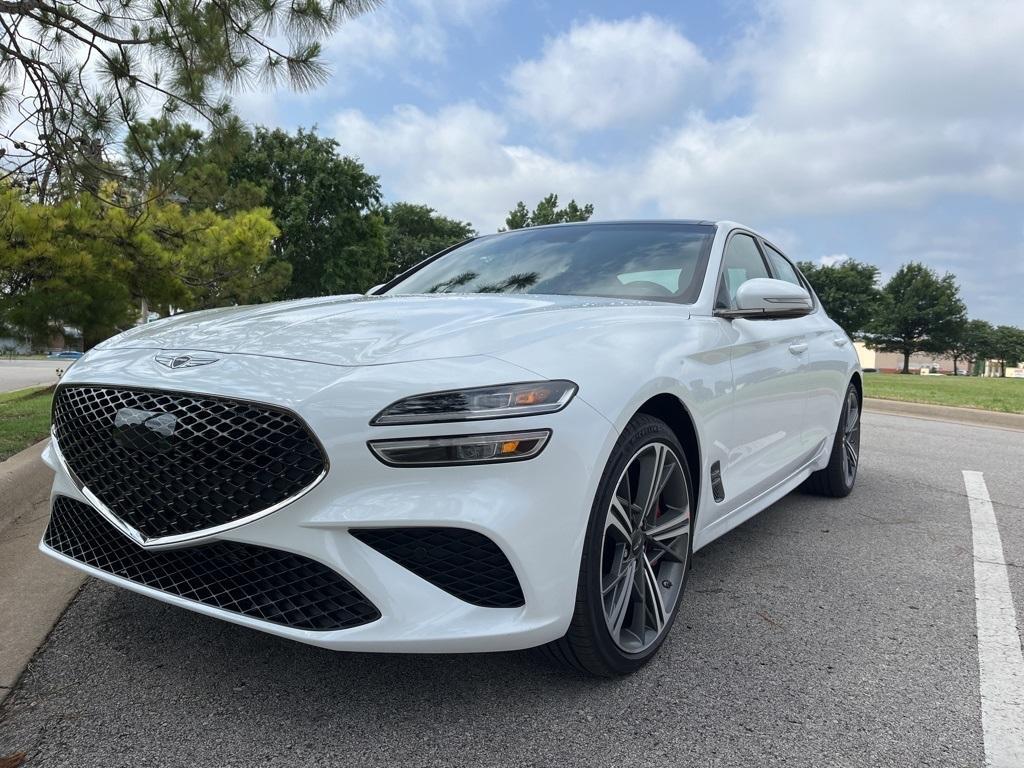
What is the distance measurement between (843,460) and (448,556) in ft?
11.5

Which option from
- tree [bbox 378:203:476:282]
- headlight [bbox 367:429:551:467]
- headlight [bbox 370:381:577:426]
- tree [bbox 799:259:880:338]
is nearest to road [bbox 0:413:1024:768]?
headlight [bbox 367:429:551:467]

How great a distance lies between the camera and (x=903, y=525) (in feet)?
13.4

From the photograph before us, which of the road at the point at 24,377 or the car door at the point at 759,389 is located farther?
the road at the point at 24,377

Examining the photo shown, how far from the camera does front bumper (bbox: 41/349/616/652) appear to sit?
5.81 ft

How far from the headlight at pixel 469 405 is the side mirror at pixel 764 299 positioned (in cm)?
133

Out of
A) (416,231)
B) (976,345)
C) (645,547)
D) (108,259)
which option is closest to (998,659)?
(645,547)

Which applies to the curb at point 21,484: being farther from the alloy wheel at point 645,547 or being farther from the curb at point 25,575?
the alloy wheel at point 645,547

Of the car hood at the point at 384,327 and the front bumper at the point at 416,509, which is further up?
the car hood at the point at 384,327

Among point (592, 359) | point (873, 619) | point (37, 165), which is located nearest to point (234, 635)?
point (592, 359)

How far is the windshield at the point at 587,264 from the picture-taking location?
304 cm

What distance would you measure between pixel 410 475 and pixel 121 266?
933 centimetres

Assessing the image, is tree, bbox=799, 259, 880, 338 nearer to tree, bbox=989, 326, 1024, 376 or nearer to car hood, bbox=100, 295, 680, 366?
tree, bbox=989, 326, 1024, 376

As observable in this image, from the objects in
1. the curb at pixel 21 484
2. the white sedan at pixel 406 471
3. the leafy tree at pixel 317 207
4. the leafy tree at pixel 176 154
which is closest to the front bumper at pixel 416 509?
the white sedan at pixel 406 471

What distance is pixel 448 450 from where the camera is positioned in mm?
1776
